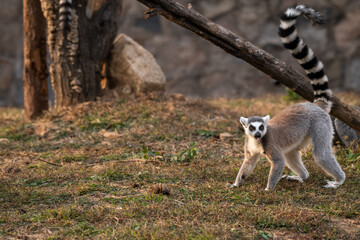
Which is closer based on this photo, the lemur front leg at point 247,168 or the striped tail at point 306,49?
the lemur front leg at point 247,168

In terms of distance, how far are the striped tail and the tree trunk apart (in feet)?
12.4

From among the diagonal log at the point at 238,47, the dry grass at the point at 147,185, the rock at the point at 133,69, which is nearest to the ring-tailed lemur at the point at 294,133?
the dry grass at the point at 147,185

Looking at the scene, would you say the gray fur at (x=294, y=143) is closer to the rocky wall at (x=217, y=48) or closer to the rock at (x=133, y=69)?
the rock at (x=133, y=69)

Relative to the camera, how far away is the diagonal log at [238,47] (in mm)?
4746

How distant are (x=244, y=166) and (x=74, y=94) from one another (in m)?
3.96

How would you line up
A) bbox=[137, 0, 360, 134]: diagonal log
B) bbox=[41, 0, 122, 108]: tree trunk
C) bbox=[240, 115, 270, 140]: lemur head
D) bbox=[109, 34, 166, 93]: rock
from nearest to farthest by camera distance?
bbox=[240, 115, 270, 140]: lemur head → bbox=[137, 0, 360, 134]: diagonal log → bbox=[41, 0, 122, 108]: tree trunk → bbox=[109, 34, 166, 93]: rock

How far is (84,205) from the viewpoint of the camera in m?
3.76

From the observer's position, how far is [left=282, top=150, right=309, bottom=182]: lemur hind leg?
4.64m

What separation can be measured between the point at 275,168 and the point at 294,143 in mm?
435

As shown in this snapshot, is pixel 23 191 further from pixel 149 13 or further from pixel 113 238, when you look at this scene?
pixel 149 13

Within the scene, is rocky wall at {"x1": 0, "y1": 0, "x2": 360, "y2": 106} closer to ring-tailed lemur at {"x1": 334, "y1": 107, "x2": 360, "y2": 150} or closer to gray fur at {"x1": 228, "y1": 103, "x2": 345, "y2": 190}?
ring-tailed lemur at {"x1": 334, "y1": 107, "x2": 360, "y2": 150}

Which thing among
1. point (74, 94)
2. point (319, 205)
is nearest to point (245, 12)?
point (74, 94)

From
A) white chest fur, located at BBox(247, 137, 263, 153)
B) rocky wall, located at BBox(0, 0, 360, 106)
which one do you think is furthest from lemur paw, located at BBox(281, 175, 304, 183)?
rocky wall, located at BBox(0, 0, 360, 106)

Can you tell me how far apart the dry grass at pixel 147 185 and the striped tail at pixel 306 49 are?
819mm
